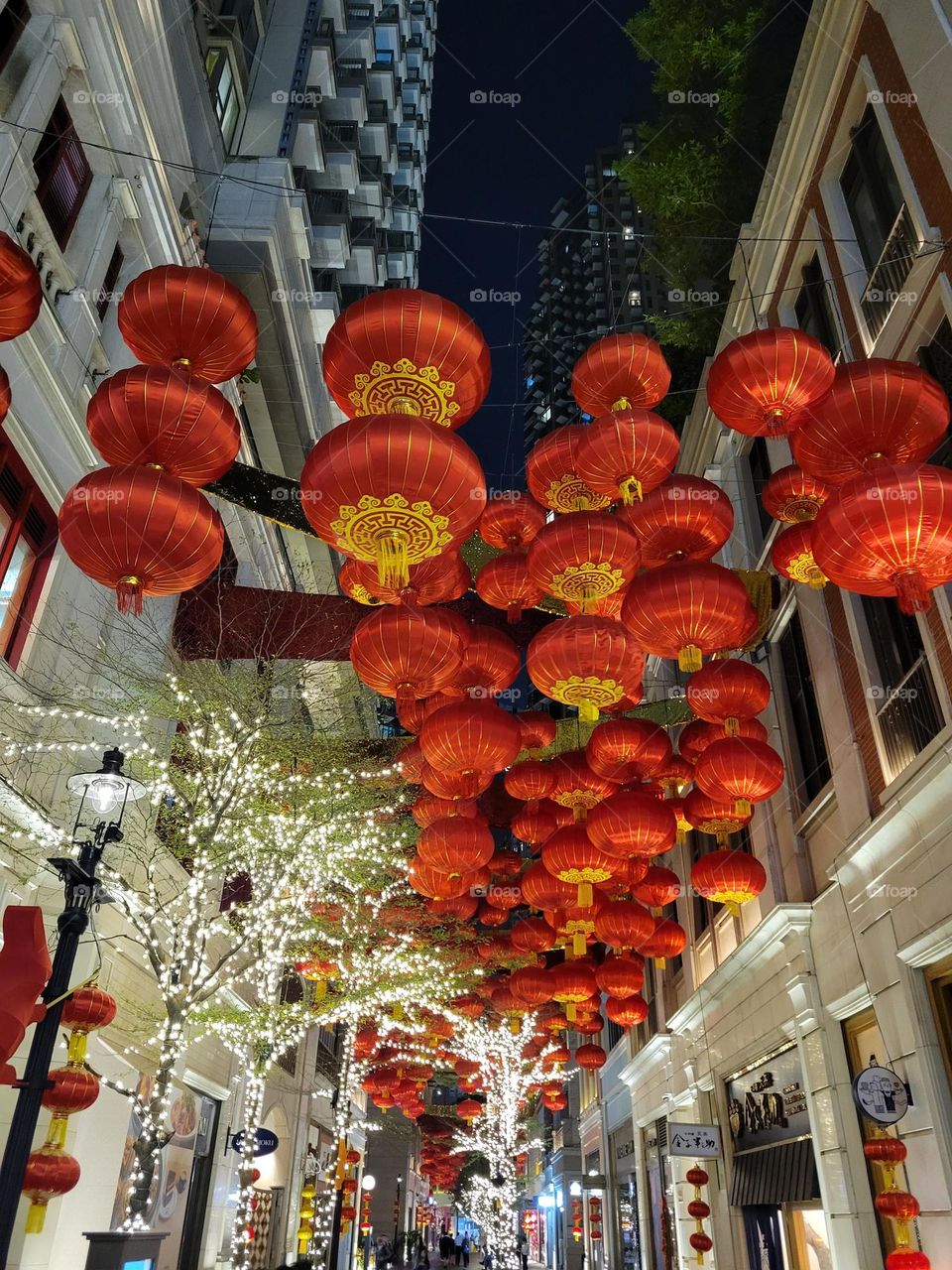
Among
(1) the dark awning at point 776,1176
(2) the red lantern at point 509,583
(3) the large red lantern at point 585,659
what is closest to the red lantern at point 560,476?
(2) the red lantern at point 509,583

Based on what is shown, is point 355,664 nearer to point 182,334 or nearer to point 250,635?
point 182,334

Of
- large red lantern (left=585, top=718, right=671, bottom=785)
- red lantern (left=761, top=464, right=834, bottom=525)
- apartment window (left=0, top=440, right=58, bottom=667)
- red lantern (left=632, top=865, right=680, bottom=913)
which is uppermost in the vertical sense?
apartment window (left=0, top=440, right=58, bottom=667)

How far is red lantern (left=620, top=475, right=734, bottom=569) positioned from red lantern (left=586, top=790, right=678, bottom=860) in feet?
10.3

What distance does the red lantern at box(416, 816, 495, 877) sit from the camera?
946cm

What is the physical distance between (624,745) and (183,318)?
5487 millimetres

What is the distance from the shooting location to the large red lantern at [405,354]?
497 cm

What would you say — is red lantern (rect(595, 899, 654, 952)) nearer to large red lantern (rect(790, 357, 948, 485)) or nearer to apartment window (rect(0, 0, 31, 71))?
large red lantern (rect(790, 357, 948, 485))

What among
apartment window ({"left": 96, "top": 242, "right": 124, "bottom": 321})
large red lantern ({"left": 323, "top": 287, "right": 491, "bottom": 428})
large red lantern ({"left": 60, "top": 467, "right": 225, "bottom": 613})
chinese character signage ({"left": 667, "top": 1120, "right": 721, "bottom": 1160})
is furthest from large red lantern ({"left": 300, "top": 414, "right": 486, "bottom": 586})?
chinese character signage ({"left": 667, "top": 1120, "right": 721, "bottom": 1160})

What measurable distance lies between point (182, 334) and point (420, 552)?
7.00 feet

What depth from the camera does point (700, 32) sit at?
A: 12.9m

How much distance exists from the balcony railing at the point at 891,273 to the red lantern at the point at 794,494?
227 centimetres

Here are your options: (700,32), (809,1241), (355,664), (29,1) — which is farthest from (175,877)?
(700,32)

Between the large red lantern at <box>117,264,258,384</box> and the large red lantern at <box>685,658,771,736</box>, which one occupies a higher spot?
the large red lantern at <box>117,264,258,384</box>

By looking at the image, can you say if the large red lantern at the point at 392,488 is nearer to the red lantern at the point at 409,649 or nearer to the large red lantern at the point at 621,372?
the red lantern at the point at 409,649
